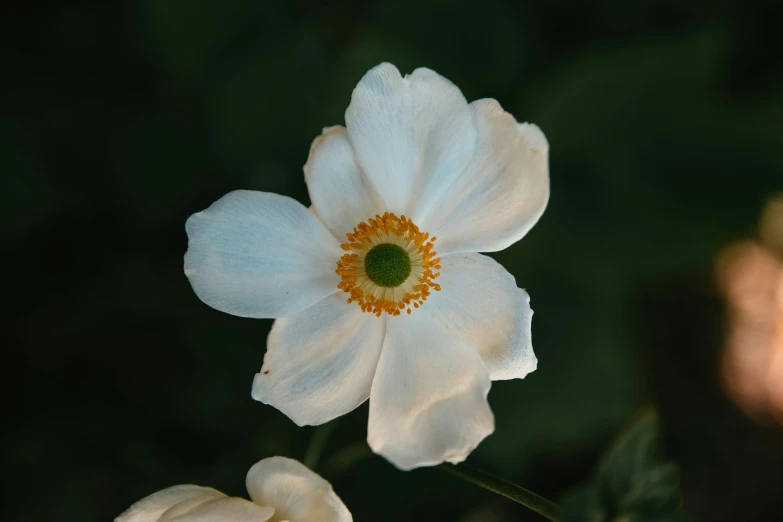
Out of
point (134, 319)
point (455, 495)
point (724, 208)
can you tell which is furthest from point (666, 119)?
point (134, 319)

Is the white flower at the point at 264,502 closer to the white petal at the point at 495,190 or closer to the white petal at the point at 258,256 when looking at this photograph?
the white petal at the point at 258,256

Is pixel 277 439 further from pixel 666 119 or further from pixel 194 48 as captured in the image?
pixel 666 119

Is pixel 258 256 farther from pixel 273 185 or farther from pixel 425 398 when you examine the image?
pixel 273 185

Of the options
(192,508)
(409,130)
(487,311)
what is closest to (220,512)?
(192,508)

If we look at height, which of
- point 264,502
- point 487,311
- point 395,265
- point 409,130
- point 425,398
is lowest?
point 264,502

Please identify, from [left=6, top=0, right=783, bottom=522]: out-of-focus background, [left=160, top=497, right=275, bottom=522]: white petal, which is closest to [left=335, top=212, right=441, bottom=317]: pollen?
[left=160, top=497, right=275, bottom=522]: white petal

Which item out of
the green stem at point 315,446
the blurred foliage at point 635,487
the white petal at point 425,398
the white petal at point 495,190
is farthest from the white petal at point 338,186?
the blurred foliage at point 635,487
